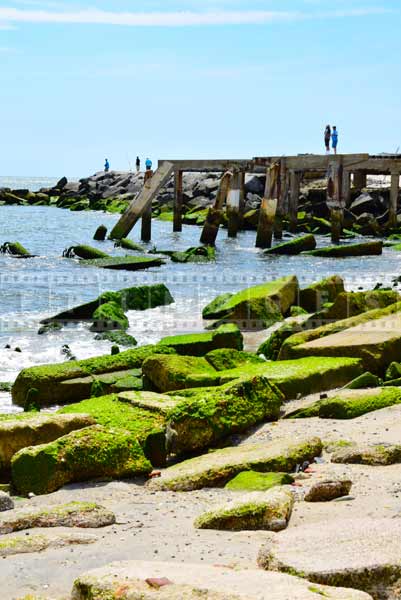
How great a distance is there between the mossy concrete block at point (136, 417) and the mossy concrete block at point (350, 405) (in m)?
1.17

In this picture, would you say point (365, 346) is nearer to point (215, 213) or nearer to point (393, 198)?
point (215, 213)

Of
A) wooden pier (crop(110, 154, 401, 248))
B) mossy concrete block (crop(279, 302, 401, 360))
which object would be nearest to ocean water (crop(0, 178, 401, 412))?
wooden pier (crop(110, 154, 401, 248))

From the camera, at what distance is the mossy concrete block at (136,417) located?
7125 millimetres

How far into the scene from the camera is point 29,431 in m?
7.08

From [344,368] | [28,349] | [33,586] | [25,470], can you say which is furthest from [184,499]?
[28,349]

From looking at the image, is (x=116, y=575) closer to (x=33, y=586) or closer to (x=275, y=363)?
(x=33, y=586)

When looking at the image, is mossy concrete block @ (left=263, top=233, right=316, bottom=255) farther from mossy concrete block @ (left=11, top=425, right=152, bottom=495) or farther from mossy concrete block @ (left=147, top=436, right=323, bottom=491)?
mossy concrete block @ (left=11, top=425, right=152, bottom=495)

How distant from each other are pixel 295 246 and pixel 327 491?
2276 cm

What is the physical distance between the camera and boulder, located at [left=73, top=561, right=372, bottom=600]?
356cm

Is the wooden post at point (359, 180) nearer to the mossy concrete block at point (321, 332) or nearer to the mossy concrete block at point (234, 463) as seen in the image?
the mossy concrete block at point (321, 332)

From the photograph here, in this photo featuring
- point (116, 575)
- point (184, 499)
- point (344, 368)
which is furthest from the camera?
point (344, 368)

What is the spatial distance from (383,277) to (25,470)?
653 inches

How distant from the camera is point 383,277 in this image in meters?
22.0

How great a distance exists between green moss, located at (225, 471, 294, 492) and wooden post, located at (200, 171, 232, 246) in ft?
76.9
